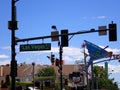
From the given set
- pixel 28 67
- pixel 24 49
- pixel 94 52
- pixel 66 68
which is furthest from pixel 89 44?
pixel 66 68

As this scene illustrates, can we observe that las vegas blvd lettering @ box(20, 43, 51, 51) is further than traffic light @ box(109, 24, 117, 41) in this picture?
Yes

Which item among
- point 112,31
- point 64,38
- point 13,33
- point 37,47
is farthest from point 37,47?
point 112,31

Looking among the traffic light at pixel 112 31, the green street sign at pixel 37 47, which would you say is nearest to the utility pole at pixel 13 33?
the green street sign at pixel 37 47

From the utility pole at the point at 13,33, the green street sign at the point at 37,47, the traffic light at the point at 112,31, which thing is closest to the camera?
the traffic light at the point at 112,31

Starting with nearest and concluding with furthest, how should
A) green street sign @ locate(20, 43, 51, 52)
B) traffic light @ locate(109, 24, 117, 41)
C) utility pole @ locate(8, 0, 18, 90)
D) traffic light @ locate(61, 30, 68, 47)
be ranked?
traffic light @ locate(109, 24, 117, 41) → utility pole @ locate(8, 0, 18, 90) → traffic light @ locate(61, 30, 68, 47) → green street sign @ locate(20, 43, 51, 52)

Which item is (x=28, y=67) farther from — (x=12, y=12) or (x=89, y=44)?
(x=12, y=12)

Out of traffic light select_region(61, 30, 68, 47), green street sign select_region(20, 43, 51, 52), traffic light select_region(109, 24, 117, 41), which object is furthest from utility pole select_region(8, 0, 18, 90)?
traffic light select_region(109, 24, 117, 41)

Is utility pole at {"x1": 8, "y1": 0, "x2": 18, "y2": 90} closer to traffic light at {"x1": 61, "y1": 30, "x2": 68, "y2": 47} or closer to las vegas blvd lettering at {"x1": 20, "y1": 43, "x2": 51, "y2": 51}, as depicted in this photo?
las vegas blvd lettering at {"x1": 20, "y1": 43, "x2": 51, "y2": 51}

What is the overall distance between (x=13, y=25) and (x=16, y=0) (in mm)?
1984

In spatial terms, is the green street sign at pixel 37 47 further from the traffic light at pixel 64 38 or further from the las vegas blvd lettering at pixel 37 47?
the traffic light at pixel 64 38

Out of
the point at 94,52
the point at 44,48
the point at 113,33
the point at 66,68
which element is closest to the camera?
the point at 113,33

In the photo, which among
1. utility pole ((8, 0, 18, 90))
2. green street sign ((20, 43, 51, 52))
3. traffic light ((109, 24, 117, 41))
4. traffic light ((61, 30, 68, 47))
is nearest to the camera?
traffic light ((109, 24, 117, 41))

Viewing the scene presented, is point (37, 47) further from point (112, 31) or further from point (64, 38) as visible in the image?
point (112, 31)

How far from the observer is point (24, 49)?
109 ft
